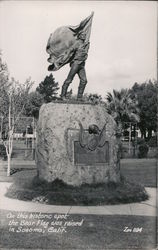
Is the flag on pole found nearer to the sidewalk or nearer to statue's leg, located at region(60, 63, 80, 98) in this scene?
statue's leg, located at region(60, 63, 80, 98)

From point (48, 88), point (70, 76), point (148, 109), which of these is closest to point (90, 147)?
point (70, 76)

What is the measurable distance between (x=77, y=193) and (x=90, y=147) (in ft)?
3.63

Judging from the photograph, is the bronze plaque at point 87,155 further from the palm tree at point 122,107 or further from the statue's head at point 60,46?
the palm tree at point 122,107

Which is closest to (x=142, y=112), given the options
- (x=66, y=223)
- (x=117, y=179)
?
→ (x=117, y=179)

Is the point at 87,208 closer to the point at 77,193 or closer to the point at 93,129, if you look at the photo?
the point at 77,193

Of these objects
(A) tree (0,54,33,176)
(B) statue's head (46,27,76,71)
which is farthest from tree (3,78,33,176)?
(B) statue's head (46,27,76,71)

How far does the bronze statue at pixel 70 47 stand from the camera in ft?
33.5

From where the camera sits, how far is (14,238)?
6.54m

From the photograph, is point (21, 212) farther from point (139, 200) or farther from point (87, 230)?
point (139, 200)

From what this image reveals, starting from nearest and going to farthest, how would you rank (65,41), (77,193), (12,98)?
1. (77,193)
2. (65,41)
3. (12,98)

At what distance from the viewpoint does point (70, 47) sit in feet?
33.9

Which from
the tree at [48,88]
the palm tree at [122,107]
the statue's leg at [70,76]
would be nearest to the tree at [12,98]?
the statue's leg at [70,76]

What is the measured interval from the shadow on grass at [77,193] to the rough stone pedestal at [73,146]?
7.2 inches

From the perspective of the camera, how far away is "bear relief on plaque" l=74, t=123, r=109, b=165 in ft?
31.7
